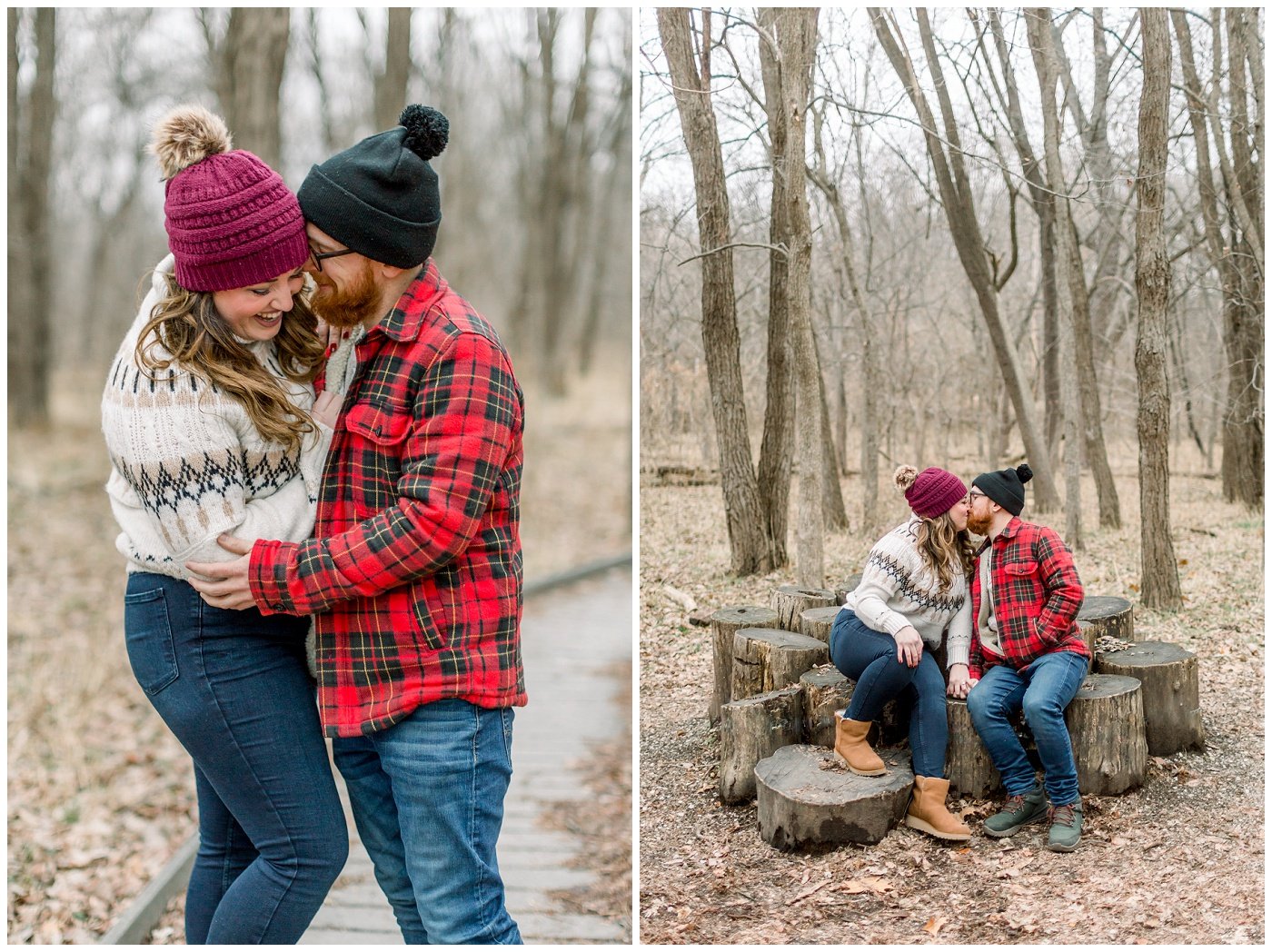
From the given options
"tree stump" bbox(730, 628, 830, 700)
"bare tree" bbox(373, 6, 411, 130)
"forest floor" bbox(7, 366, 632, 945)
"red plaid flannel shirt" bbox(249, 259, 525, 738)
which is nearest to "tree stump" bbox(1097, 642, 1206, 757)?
"tree stump" bbox(730, 628, 830, 700)

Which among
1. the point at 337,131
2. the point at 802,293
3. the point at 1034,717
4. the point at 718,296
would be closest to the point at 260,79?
the point at 718,296

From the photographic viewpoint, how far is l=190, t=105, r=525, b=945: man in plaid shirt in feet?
6.02

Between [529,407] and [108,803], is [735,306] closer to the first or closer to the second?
[108,803]

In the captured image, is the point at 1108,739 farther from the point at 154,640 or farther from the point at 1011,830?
the point at 154,640

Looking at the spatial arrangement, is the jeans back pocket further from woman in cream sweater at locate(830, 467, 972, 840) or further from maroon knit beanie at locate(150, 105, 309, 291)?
woman in cream sweater at locate(830, 467, 972, 840)

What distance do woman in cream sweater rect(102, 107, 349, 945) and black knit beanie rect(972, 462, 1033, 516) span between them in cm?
174

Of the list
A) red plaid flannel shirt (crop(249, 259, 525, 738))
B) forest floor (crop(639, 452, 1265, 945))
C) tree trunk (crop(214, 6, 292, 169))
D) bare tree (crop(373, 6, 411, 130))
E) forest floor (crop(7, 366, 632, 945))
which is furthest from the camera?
bare tree (crop(373, 6, 411, 130))

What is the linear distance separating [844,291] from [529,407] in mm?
14709

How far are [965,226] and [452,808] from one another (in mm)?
1968

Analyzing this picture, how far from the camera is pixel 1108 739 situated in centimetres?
286

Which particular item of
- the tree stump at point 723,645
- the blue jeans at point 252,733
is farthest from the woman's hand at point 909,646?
the blue jeans at point 252,733

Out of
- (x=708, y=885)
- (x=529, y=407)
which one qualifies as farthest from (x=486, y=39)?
(x=708, y=885)

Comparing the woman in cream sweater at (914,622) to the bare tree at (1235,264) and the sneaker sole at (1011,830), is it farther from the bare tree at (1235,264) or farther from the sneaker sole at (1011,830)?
the bare tree at (1235,264)

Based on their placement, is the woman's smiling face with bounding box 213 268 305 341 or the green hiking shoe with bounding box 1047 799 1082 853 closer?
the woman's smiling face with bounding box 213 268 305 341
